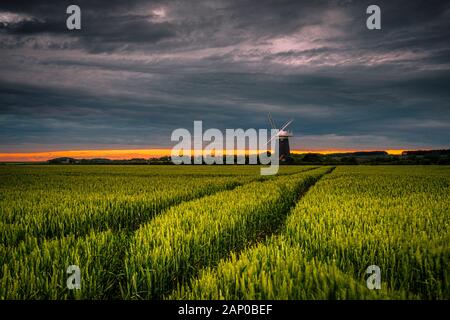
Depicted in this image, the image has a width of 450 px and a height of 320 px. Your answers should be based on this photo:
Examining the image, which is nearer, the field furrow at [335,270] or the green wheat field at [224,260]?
the field furrow at [335,270]

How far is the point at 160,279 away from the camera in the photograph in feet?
11.8

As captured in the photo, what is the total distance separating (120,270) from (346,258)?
2.95 m

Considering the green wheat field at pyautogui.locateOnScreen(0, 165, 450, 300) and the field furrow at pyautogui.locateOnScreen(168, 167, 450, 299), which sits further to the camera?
the green wheat field at pyautogui.locateOnScreen(0, 165, 450, 300)

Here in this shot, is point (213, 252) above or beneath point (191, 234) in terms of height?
beneath

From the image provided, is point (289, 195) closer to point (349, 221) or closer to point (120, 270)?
point (349, 221)

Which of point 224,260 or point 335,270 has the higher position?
point 335,270

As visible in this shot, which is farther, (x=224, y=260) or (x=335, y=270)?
(x=224, y=260)
